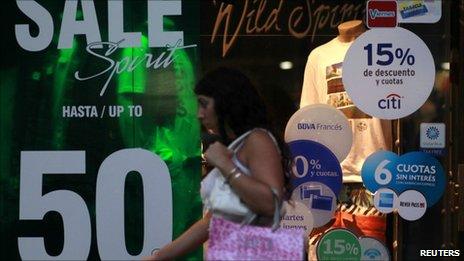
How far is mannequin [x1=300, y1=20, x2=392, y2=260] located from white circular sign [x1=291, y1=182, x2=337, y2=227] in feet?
0.15

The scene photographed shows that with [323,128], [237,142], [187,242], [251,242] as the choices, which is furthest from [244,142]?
[323,128]

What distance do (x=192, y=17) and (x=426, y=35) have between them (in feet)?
4.70

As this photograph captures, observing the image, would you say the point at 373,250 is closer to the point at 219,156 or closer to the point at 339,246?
the point at 339,246

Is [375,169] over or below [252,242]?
over

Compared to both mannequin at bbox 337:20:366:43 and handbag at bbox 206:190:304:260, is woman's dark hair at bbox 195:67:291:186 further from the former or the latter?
mannequin at bbox 337:20:366:43

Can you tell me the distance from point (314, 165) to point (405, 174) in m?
0.56

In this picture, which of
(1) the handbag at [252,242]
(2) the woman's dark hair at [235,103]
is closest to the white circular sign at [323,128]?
(2) the woman's dark hair at [235,103]

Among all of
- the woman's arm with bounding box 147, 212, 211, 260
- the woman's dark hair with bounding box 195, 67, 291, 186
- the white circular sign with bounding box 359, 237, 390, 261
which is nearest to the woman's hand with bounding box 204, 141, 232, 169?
the woman's dark hair with bounding box 195, 67, 291, 186

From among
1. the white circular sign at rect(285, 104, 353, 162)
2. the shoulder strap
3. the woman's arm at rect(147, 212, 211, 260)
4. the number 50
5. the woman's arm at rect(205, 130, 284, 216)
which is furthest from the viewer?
the number 50

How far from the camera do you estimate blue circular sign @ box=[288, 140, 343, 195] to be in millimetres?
5582

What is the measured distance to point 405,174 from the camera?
5.61 meters

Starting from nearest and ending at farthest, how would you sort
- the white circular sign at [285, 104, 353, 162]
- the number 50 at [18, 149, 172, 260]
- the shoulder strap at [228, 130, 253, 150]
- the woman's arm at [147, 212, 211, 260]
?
the shoulder strap at [228, 130, 253, 150] < the woman's arm at [147, 212, 211, 260] < the white circular sign at [285, 104, 353, 162] < the number 50 at [18, 149, 172, 260]

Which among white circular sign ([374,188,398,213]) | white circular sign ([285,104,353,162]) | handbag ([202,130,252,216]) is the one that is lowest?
white circular sign ([374,188,398,213])

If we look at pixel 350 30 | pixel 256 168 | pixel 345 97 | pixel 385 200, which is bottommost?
pixel 385 200
